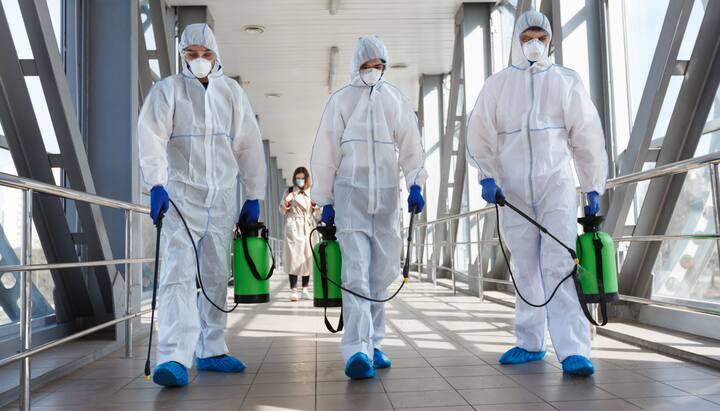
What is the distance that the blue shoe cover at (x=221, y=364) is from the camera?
2.71 m

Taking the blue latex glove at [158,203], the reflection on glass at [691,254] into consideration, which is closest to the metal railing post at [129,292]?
the blue latex glove at [158,203]

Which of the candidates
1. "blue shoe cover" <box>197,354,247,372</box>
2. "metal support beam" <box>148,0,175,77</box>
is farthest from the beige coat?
"blue shoe cover" <box>197,354,247,372</box>

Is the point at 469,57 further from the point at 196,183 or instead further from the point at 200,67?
the point at 196,183

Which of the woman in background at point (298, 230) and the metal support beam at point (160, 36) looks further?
the woman in background at point (298, 230)

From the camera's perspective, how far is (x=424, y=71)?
31.6 ft

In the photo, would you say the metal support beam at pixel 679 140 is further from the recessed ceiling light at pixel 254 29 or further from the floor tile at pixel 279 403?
the recessed ceiling light at pixel 254 29

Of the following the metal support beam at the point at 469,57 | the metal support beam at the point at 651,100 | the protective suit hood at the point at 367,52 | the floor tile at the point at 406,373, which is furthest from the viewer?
the metal support beam at the point at 469,57

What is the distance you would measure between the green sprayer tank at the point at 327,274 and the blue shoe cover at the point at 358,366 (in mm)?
264

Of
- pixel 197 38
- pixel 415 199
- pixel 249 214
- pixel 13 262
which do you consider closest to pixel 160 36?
pixel 13 262

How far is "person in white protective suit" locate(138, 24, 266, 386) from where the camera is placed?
95.7 inches

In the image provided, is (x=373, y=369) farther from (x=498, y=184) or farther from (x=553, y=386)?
(x=498, y=184)

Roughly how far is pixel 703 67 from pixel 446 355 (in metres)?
1.95

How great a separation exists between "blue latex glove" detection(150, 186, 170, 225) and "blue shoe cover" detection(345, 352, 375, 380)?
0.90 m

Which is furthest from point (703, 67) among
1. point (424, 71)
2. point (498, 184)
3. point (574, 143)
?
point (424, 71)
